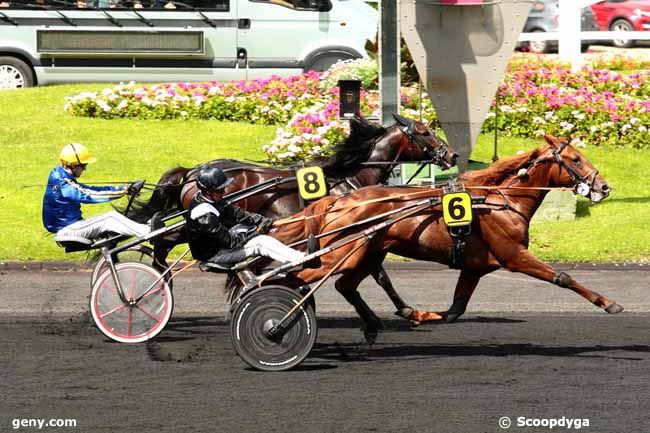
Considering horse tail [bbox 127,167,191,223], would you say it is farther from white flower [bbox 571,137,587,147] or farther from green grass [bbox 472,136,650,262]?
white flower [bbox 571,137,587,147]

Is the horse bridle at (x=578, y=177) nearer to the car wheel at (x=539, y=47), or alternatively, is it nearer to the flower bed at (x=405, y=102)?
the flower bed at (x=405, y=102)

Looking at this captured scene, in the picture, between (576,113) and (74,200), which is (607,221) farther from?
(74,200)

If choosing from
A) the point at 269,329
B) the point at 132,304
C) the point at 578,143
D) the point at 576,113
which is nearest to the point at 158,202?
the point at 132,304

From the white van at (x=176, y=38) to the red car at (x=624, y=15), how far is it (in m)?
10.6

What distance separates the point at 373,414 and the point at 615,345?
290cm

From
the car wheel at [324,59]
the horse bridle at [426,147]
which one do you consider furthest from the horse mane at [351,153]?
the car wheel at [324,59]

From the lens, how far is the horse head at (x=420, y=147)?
35.6 feet

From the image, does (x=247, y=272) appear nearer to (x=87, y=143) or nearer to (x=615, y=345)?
(x=615, y=345)

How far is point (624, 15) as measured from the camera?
28.7 metres

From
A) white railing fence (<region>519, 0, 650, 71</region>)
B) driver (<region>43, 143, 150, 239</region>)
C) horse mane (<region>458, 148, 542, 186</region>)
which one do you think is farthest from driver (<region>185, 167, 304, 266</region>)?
white railing fence (<region>519, 0, 650, 71</region>)

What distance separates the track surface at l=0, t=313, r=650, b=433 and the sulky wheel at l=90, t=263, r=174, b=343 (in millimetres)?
133

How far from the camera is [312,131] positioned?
1628 cm

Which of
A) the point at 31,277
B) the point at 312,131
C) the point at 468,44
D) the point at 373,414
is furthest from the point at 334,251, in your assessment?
the point at 312,131

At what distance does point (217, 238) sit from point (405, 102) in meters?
8.87
